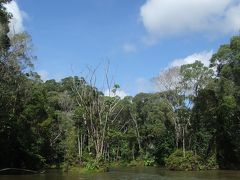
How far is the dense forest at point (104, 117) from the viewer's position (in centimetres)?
4012

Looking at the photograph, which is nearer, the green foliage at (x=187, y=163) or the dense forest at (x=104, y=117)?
the dense forest at (x=104, y=117)

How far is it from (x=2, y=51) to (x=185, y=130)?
98.5 feet

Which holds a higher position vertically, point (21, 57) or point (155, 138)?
point (21, 57)

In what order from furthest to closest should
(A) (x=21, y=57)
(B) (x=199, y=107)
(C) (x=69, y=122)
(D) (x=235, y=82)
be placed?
1. (C) (x=69, y=122)
2. (B) (x=199, y=107)
3. (D) (x=235, y=82)
4. (A) (x=21, y=57)

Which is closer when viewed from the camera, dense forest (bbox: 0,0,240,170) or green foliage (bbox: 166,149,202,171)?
dense forest (bbox: 0,0,240,170)

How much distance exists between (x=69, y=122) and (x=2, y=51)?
2744cm

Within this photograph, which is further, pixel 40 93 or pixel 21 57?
pixel 40 93

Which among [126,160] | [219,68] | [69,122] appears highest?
[219,68]

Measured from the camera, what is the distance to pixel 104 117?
45.8 metres

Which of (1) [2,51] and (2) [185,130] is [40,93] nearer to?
(1) [2,51]

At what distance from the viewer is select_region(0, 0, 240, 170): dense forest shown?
40125 mm

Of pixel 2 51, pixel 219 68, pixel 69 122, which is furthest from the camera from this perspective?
pixel 69 122

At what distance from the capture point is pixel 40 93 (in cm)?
4584

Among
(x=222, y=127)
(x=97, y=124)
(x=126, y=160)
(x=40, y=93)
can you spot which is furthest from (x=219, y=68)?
(x=126, y=160)
